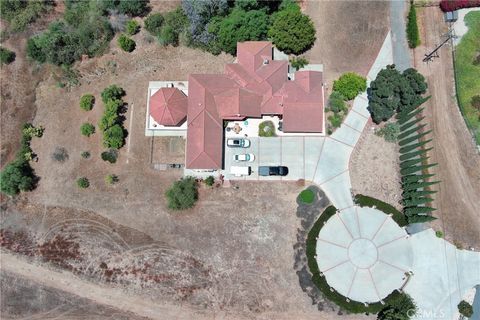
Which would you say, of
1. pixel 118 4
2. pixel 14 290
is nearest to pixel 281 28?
pixel 118 4

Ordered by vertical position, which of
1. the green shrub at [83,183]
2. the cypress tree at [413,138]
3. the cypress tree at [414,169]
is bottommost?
the green shrub at [83,183]

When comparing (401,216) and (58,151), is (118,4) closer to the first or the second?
(58,151)

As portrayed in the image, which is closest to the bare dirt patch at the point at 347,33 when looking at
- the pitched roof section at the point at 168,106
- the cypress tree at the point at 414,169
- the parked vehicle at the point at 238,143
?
the parked vehicle at the point at 238,143

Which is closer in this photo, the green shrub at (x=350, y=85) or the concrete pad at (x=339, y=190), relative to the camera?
the concrete pad at (x=339, y=190)

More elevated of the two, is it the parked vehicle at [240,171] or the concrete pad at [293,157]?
the concrete pad at [293,157]

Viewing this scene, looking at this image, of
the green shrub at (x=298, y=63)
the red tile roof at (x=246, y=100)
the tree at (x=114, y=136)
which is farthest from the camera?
the green shrub at (x=298, y=63)

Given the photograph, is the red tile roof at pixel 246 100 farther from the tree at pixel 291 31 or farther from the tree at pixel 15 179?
the tree at pixel 15 179
